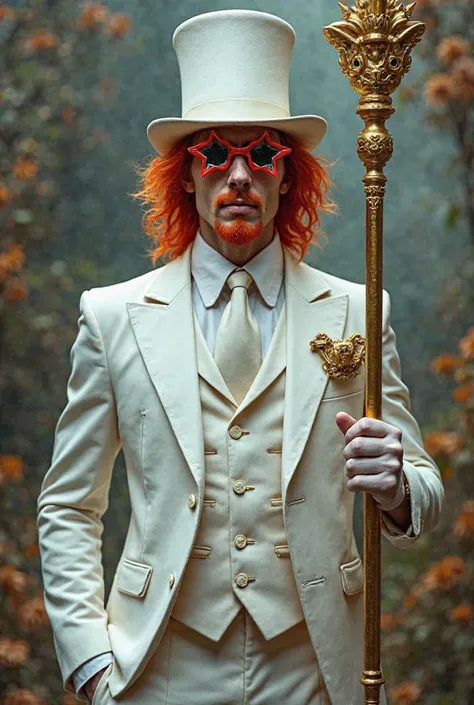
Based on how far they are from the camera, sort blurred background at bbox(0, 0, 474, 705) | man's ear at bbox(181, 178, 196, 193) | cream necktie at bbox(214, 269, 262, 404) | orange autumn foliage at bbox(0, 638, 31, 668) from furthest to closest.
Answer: blurred background at bbox(0, 0, 474, 705), orange autumn foliage at bbox(0, 638, 31, 668), man's ear at bbox(181, 178, 196, 193), cream necktie at bbox(214, 269, 262, 404)

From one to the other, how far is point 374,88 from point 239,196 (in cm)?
35

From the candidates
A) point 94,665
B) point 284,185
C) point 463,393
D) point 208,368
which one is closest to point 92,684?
point 94,665

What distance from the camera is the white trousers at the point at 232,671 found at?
7.14ft

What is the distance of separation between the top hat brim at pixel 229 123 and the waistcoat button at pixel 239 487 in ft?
2.19

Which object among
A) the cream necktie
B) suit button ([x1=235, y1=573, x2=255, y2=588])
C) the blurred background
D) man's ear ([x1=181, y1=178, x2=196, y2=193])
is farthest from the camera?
the blurred background

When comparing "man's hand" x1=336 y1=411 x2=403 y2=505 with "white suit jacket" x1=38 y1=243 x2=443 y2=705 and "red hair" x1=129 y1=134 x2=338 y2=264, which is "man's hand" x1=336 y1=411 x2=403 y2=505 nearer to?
"white suit jacket" x1=38 y1=243 x2=443 y2=705

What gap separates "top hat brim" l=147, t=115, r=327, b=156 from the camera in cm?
227

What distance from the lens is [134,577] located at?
2.25m

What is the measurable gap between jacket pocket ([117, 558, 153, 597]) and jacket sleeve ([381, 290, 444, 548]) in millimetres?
450

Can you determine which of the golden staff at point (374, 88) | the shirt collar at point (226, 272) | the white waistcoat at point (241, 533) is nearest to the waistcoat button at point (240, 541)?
the white waistcoat at point (241, 533)

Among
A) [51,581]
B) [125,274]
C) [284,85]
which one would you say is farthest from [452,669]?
[284,85]

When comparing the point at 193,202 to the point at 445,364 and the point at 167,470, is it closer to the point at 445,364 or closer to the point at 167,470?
the point at 167,470

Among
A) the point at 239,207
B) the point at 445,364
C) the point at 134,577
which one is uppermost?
the point at 239,207

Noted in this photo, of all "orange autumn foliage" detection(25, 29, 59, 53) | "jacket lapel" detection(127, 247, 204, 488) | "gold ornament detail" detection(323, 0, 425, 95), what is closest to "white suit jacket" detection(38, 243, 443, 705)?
"jacket lapel" detection(127, 247, 204, 488)
